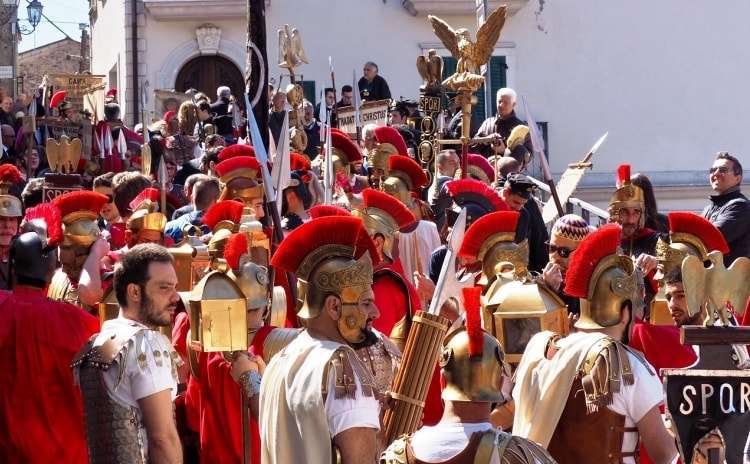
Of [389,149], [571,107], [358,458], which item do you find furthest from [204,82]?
[358,458]

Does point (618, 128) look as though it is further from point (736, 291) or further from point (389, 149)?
point (736, 291)

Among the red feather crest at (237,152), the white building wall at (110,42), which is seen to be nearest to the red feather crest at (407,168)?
the red feather crest at (237,152)

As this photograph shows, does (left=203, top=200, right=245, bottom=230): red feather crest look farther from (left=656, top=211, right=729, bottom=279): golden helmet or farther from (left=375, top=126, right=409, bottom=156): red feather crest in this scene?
(left=375, top=126, right=409, bottom=156): red feather crest

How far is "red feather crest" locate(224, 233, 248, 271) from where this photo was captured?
7605 mm

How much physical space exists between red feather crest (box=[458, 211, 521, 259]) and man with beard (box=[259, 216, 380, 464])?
102 inches

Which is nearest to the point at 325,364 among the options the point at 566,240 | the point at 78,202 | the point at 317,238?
the point at 317,238

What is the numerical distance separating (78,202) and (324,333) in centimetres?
350

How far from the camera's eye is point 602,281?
673 cm

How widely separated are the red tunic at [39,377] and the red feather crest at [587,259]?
2.09 m

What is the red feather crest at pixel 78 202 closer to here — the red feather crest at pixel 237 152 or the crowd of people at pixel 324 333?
the crowd of people at pixel 324 333

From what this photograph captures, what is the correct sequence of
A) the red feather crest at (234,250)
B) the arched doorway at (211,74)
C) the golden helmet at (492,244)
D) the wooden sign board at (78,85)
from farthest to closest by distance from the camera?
the arched doorway at (211,74) < the wooden sign board at (78,85) < the golden helmet at (492,244) < the red feather crest at (234,250)

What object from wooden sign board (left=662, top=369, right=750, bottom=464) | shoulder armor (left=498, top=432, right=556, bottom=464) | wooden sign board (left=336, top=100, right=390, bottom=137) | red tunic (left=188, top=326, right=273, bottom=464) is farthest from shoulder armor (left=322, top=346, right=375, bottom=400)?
wooden sign board (left=336, top=100, right=390, bottom=137)

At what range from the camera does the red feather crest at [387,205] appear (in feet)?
32.1

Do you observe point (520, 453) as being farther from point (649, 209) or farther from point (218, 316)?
point (649, 209)
